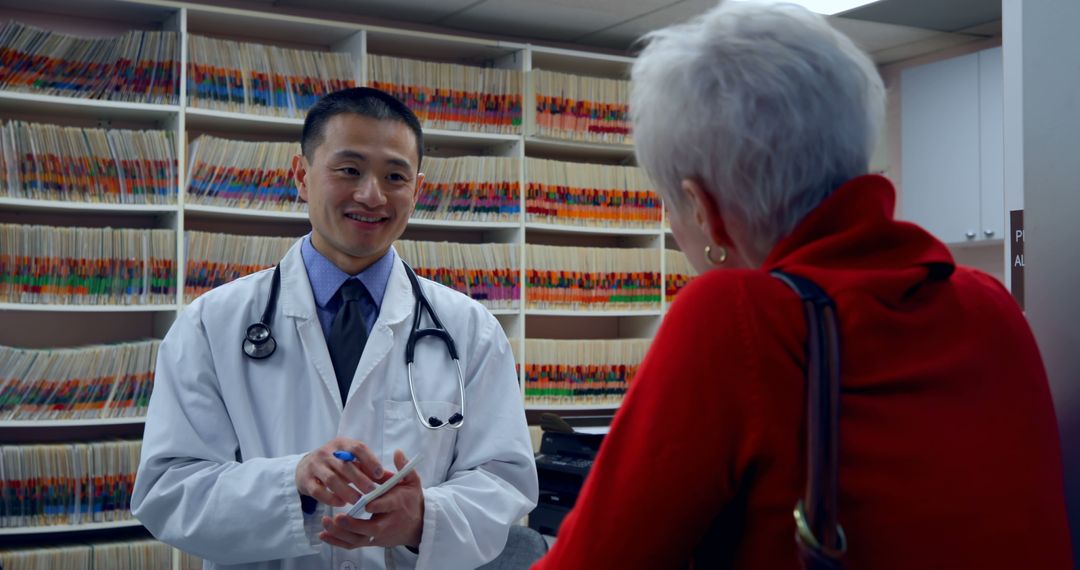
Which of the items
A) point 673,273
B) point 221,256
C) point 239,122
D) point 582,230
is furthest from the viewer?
point 673,273

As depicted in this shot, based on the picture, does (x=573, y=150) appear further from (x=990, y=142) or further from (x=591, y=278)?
(x=990, y=142)

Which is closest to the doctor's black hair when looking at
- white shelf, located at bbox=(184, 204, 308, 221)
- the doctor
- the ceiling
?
the doctor

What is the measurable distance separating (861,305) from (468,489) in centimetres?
112

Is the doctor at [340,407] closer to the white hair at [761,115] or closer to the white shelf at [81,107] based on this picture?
the white hair at [761,115]

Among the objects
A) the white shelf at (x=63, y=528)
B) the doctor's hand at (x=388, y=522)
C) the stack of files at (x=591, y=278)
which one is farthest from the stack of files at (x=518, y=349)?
the doctor's hand at (x=388, y=522)

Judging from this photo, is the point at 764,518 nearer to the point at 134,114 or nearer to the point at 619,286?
the point at 134,114

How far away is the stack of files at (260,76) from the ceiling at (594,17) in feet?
1.11

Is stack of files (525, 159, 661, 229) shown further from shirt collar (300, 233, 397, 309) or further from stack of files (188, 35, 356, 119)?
shirt collar (300, 233, 397, 309)

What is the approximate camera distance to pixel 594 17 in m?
4.52

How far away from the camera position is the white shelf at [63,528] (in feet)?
11.5

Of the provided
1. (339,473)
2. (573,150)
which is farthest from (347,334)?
(573,150)

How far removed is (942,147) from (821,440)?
4.58 m

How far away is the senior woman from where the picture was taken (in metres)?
0.71

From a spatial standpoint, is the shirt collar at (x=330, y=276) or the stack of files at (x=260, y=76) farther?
the stack of files at (x=260, y=76)
